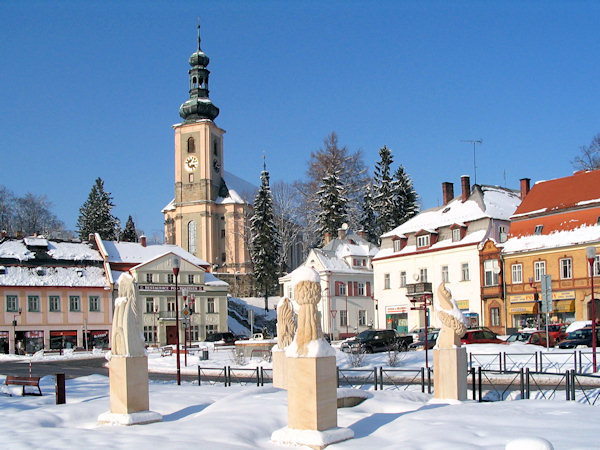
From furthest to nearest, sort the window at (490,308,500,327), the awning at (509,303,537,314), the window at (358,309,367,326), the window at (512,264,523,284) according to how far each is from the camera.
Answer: the window at (358,309,367,326), the window at (490,308,500,327), the window at (512,264,523,284), the awning at (509,303,537,314)

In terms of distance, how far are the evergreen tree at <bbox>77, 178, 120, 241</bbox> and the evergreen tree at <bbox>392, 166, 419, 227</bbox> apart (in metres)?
39.7

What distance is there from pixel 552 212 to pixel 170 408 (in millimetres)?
37462

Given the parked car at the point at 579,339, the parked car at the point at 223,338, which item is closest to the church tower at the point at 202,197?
the parked car at the point at 223,338

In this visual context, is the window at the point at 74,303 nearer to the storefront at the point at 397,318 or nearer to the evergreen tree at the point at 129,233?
the storefront at the point at 397,318

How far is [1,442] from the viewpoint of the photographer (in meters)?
11.0

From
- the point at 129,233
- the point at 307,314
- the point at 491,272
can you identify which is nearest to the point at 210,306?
the point at 491,272

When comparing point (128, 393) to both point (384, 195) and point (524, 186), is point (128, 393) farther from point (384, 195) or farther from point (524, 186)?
point (384, 195)

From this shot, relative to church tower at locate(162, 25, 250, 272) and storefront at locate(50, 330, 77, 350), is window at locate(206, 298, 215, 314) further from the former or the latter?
church tower at locate(162, 25, 250, 272)

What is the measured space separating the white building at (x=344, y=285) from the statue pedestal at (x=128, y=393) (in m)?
47.4

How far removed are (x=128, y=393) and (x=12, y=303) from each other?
46.6 meters

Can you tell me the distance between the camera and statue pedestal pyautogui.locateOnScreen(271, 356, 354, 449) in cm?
1049

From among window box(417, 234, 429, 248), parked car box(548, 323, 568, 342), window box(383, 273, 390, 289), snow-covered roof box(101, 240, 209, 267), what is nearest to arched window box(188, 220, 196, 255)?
snow-covered roof box(101, 240, 209, 267)

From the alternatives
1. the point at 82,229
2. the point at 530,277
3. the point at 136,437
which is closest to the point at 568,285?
the point at 530,277

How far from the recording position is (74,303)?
58.3 metres
